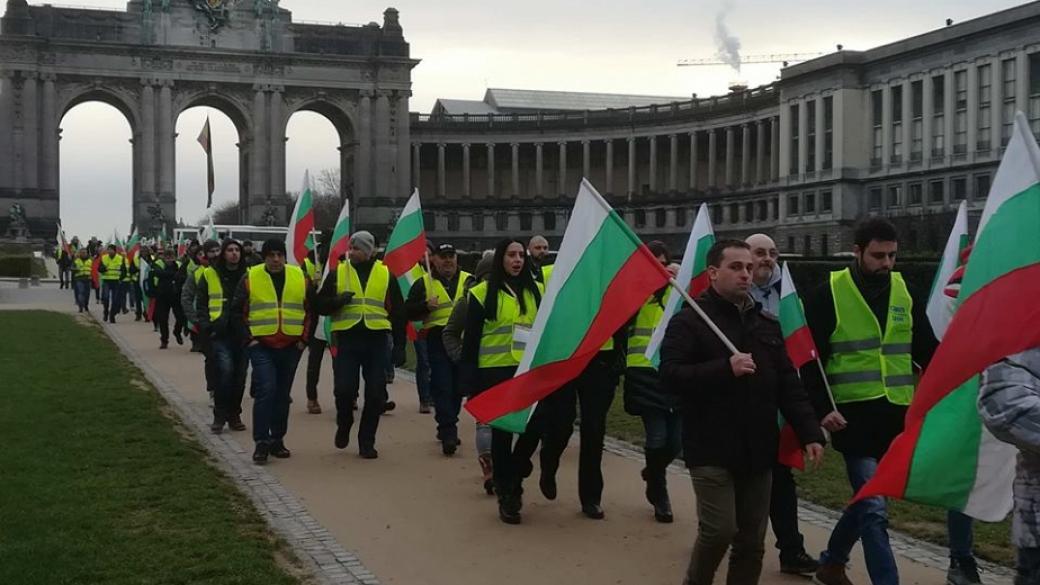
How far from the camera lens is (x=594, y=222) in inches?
330

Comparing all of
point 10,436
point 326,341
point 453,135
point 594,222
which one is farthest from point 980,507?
point 453,135

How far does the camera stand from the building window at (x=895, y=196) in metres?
72.6

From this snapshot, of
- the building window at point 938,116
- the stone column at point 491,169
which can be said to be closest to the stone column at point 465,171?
the stone column at point 491,169

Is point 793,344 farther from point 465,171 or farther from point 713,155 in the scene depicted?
point 465,171

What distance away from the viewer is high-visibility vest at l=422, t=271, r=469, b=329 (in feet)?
46.9

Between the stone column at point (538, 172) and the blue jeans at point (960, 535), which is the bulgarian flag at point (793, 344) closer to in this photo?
the blue jeans at point (960, 535)

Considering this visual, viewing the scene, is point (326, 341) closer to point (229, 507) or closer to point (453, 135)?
point (229, 507)

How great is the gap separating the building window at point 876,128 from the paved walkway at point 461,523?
217 feet

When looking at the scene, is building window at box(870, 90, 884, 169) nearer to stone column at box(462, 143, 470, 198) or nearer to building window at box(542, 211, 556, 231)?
building window at box(542, 211, 556, 231)

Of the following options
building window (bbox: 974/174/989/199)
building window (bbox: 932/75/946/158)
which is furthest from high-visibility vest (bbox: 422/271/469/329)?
building window (bbox: 932/75/946/158)

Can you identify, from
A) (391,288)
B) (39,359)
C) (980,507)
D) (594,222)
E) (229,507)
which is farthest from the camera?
(39,359)

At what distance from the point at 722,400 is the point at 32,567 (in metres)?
4.62

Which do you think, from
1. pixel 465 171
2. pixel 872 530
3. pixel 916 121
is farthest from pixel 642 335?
pixel 465 171

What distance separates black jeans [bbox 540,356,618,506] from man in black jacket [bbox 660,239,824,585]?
332 cm
